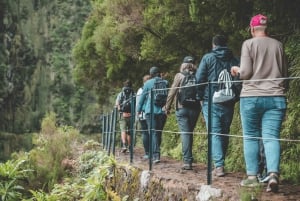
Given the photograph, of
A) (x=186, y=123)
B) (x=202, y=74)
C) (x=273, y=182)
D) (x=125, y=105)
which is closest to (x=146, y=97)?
(x=186, y=123)

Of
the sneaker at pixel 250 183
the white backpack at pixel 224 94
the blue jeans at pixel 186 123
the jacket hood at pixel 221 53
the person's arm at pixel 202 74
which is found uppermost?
the jacket hood at pixel 221 53

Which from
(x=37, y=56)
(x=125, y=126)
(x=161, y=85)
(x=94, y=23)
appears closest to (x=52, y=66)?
(x=37, y=56)

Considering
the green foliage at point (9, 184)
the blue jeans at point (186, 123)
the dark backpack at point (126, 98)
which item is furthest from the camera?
the dark backpack at point (126, 98)

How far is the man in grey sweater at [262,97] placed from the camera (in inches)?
188

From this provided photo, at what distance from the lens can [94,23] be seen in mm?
18734

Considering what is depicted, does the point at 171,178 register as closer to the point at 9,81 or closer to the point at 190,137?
the point at 190,137

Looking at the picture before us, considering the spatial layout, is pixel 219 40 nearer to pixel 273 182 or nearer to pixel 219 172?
pixel 219 172

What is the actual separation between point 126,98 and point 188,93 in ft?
15.9

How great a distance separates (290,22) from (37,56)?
1602 inches

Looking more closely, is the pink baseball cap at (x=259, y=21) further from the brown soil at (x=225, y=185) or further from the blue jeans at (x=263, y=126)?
the brown soil at (x=225, y=185)

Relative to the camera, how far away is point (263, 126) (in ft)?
16.0

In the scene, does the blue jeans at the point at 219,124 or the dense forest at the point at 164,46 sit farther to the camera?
the dense forest at the point at 164,46

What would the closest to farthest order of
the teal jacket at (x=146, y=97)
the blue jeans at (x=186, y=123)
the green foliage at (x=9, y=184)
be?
the blue jeans at (x=186, y=123) → the teal jacket at (x=146, y=97) → the green foliage at (x=9, y=184)

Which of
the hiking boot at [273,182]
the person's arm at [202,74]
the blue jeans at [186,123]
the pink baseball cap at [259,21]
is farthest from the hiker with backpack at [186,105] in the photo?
the hiking boot at [273,182]
